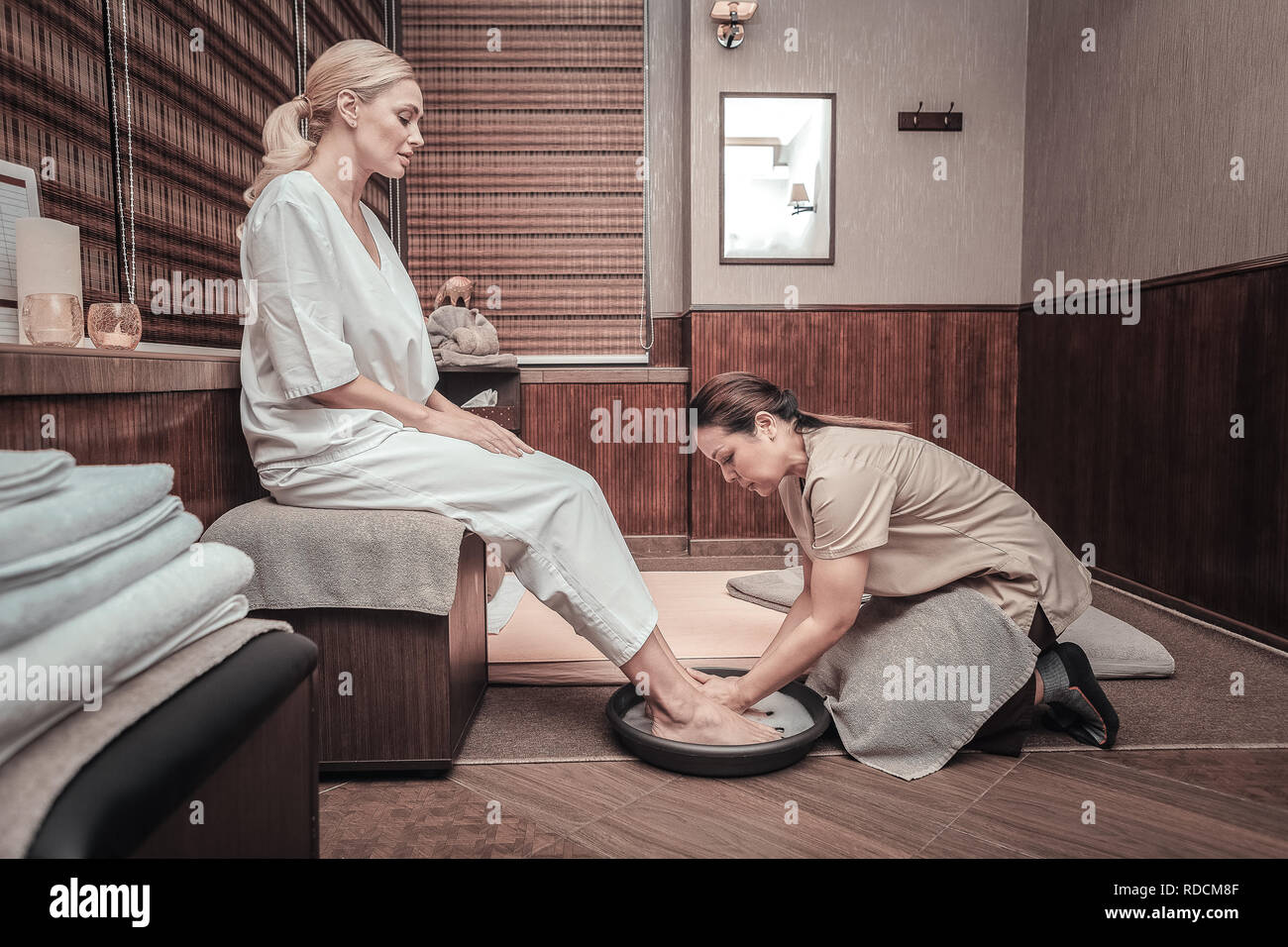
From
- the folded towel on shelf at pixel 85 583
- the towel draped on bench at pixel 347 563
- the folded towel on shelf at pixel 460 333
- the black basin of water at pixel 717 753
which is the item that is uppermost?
the folded towel on shelf at pixel 460 333

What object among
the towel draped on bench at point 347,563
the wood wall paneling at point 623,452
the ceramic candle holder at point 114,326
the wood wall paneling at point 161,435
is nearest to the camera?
the wood wall paneling at point 161,435

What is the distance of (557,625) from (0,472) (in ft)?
6.57

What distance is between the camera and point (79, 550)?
567mm

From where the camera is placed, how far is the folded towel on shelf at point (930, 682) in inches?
58.1

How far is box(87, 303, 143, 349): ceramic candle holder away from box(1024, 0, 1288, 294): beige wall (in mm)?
2760

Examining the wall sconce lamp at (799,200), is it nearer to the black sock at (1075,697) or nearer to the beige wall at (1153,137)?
the beige wall at (1153,137)

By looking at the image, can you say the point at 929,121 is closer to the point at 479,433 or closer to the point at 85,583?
the point at 479,433

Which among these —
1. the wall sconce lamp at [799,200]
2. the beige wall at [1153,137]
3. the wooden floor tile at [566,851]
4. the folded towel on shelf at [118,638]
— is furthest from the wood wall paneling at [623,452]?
the folded towel on shelf at [118,638]

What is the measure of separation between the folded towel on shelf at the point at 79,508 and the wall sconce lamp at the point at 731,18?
10.8 feet

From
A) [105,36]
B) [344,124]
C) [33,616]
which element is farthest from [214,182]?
[33,616]

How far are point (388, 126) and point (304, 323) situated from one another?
469 mm

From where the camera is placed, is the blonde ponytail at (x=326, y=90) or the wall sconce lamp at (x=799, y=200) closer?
the blonde ponytail at (x=326, y=90)

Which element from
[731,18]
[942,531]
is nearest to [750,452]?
[942,531]
